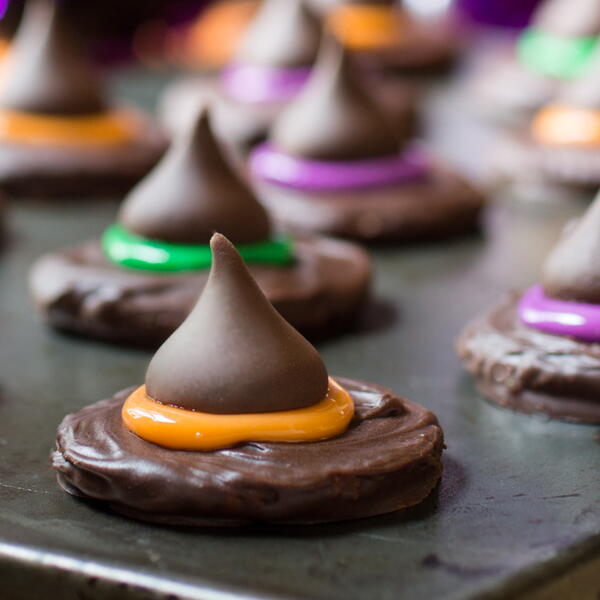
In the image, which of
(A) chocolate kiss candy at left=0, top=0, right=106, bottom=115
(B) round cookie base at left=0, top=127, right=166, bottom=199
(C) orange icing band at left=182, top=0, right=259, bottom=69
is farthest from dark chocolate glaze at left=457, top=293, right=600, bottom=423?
(C) orange icing band at left=182, top=0, right=259, bottom=69

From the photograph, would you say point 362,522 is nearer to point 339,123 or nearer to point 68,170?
point 339,123

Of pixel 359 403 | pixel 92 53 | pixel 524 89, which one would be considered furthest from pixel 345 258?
pixel 92 53

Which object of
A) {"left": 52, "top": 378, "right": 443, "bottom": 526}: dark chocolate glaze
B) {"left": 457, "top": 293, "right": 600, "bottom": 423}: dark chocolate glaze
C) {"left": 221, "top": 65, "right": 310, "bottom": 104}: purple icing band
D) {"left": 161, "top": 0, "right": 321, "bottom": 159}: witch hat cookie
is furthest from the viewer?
{"left": 221, "top": 65, "right": 310, "bottom": 104}: purple icing band

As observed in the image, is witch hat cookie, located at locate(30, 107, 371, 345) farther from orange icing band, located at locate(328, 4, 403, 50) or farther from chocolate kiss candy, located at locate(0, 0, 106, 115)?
orange icing band, located at locate(328, 4, 403, 50)

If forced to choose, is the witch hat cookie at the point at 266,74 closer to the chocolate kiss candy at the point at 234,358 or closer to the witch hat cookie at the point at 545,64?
the witch hat cookie at the point at 545,64

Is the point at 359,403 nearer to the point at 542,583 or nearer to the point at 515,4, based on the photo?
the point at 542,583

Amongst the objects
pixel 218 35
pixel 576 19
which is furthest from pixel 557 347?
pixel 218 35
